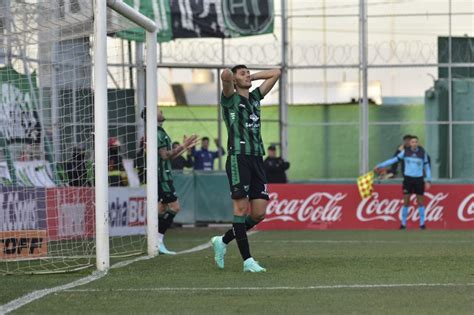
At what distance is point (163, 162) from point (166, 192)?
417mm

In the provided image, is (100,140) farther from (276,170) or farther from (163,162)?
(276,170)

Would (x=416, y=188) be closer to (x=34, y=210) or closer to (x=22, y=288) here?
(x=34, y=210)

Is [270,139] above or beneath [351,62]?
beneath

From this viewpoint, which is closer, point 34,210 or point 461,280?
point 461,280

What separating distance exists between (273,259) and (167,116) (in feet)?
52.2

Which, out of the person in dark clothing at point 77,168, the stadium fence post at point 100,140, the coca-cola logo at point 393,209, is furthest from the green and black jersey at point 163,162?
the coca-cola logo at point 393,209

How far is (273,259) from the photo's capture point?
12008 millimetres

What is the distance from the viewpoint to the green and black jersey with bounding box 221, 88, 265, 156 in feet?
34.5

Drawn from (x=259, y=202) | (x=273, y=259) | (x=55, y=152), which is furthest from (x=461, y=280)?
(x=55, y=152)

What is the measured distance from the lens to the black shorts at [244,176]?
10.5 m

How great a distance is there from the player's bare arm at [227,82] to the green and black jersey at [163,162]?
3619mm

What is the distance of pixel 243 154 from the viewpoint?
10.5m

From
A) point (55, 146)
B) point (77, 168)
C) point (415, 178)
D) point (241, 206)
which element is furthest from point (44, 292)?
point (415, 178)

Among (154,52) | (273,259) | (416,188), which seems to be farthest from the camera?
(416,188)
